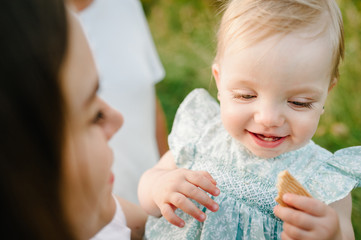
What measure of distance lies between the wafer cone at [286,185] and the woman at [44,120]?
443 millimetres

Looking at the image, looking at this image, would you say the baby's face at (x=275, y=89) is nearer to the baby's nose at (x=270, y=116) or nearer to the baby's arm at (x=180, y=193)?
the baby's nose at (x=270, y=116)

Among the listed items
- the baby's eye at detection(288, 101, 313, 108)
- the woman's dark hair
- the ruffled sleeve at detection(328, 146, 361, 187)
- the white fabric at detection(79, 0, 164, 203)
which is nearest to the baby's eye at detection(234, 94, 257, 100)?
the baby's eye at detection(288, 101, 313, 108)

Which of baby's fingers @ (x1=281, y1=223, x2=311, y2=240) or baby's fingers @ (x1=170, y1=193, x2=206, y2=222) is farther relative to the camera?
baby's fingers @ (x1=170, y1=193, x2=206, y2=222)

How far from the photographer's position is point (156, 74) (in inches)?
77.2

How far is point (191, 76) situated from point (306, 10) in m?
2.74

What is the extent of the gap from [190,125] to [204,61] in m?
2.39

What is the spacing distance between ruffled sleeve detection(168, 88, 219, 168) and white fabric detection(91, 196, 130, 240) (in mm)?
274

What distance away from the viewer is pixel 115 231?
107 cm

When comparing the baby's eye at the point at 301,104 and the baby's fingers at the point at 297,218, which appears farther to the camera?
the baby's eye at the point at 301,104

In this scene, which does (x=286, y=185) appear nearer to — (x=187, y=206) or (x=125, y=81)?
(x=187, y=206)

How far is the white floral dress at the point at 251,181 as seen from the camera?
1.02m

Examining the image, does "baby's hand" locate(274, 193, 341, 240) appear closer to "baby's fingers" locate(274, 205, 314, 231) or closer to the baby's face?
"baby's fingers" locate(274, 205, 314, 231)

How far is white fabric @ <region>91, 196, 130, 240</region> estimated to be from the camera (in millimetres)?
1042

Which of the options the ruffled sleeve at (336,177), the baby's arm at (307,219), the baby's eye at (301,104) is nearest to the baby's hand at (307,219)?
the baby's arm at (307,219)
